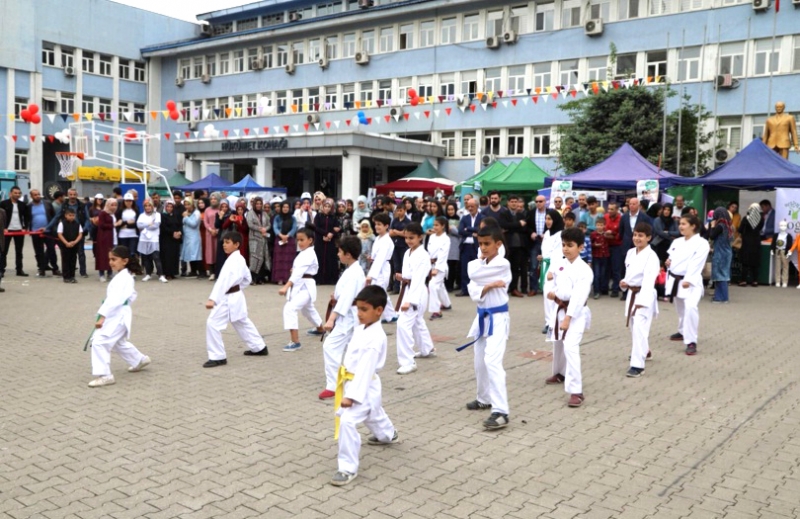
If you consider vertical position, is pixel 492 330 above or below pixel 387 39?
below

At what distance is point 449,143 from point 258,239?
23.2m

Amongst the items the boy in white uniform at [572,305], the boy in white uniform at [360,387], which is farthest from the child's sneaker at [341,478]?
the boy in white uniform at [572,305]

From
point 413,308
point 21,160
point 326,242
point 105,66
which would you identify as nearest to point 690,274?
point 413,308

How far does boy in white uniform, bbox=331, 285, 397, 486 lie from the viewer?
15.6 ft

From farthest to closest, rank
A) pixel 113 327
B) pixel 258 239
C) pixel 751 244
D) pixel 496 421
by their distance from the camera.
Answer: pixel 751 244 → pixel 258 239 → pixel 113 327 → pixel 496 421

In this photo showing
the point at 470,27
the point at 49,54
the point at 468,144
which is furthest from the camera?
the point at 49,54

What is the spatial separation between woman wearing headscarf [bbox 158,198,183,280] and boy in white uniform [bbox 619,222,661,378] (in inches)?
441

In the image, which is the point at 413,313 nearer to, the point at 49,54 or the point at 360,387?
the point at 360,387

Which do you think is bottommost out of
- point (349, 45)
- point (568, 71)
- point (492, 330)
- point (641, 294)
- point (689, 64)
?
point (492, 330)

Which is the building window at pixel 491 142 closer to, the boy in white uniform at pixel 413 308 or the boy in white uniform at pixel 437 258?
the boy in white uniform at pixel 437 258

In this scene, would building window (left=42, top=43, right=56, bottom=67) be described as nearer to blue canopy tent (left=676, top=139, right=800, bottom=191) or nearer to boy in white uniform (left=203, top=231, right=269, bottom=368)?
blue canopy tent (left=676, top=139, right=800, bottom=191)

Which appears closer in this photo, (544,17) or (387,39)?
(544,17)

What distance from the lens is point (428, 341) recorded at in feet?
28.2

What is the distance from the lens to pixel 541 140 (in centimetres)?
3497
